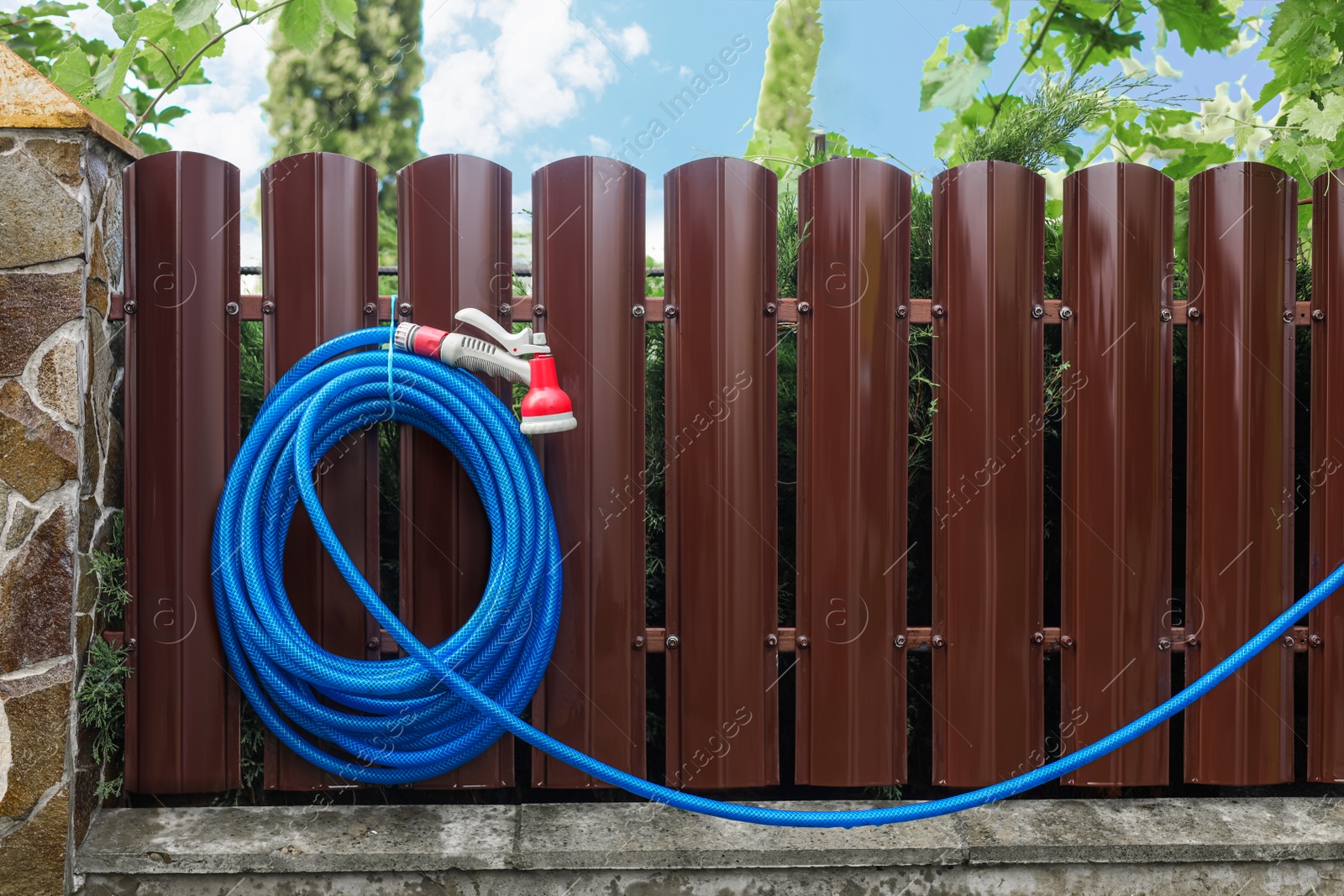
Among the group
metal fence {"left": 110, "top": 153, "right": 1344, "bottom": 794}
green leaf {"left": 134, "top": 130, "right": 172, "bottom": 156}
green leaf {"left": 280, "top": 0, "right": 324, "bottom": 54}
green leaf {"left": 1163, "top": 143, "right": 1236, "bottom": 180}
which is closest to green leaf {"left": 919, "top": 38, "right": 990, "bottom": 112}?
metal fence {"left": 110, "top": 153, "right": 1344, "bottom": 794}

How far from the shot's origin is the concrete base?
2301 millimetres

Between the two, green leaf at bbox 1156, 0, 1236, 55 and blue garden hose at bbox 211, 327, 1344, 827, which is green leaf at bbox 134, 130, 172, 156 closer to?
blue garden hose at bbox 211, 327, 1344, 827

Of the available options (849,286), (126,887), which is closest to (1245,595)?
(849,286)

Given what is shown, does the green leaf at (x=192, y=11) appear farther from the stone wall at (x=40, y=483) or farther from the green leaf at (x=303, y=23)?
the stone wall at (x=40, y=483)

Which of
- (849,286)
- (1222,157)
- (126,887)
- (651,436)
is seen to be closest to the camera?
(126,887)

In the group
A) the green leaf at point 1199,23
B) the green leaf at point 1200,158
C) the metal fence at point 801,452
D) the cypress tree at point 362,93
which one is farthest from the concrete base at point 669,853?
the cypress tree at point 362,93

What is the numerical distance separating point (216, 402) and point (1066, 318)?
2.34 metres

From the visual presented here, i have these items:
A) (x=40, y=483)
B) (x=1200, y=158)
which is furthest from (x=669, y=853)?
(x=1200, y=158)

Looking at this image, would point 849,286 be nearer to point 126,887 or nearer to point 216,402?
point 216,402

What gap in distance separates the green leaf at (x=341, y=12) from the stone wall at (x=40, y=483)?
0.76 metres

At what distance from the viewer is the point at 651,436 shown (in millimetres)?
2717

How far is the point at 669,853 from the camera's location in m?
2.33

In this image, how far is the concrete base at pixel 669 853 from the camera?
2301mm

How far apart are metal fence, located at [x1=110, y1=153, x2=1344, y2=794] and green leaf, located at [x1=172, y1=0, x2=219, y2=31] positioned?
0.41 meters
